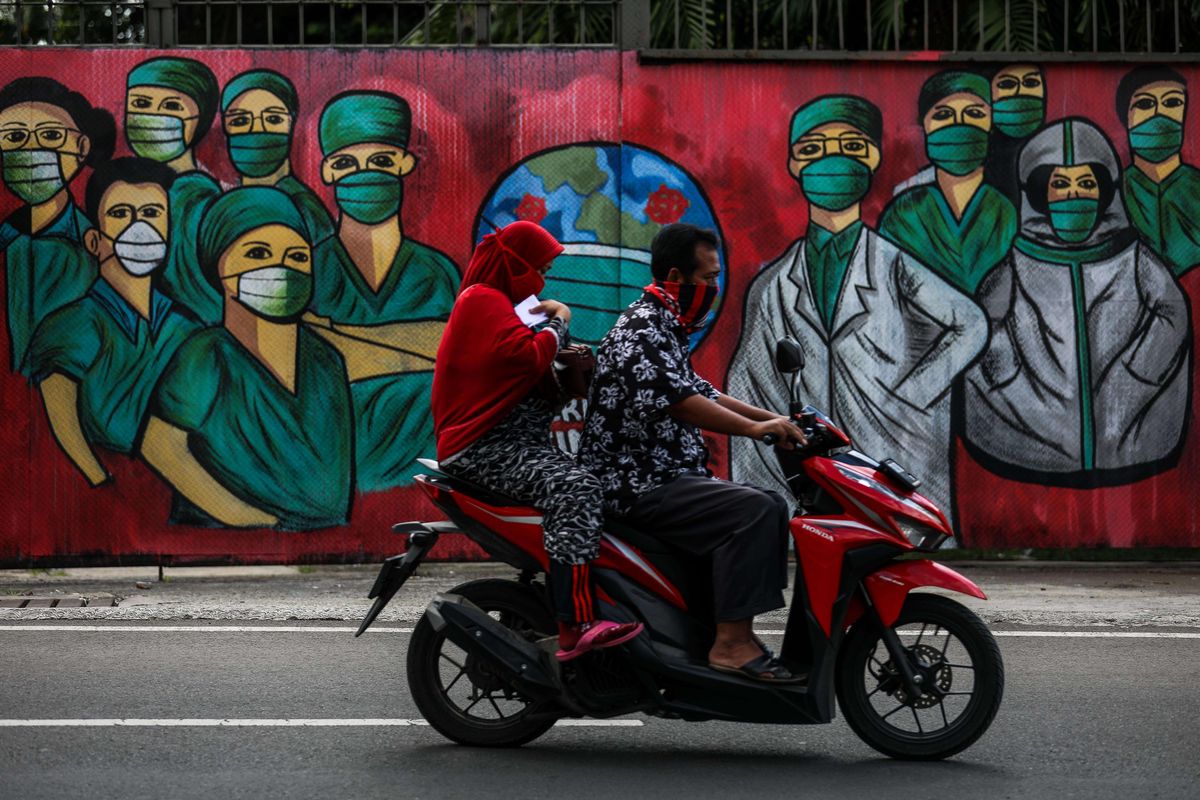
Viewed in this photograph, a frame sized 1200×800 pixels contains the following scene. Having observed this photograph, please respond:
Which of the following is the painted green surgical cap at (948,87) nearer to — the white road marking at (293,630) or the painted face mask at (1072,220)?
the painted face mask at (1072,220)

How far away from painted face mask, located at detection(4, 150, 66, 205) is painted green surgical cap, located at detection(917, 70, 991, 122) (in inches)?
216

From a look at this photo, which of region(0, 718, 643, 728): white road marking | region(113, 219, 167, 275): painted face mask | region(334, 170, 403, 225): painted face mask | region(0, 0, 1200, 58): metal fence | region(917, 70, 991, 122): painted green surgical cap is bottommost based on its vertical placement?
region(0, 718, 643, 728): white road marking

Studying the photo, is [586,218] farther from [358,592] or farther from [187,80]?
[358,592]

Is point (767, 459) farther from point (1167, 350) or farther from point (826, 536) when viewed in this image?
point (826, 536)

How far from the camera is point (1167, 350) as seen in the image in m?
11.2

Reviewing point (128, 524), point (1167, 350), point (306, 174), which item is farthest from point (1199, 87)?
point (128, 524)

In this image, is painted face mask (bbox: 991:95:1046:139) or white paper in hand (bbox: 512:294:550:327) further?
painted face mask (bbox: 991:95:1046:139)

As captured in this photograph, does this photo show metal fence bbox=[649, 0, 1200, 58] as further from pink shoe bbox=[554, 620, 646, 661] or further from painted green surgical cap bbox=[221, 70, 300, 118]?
pink shoe bbox=[554, 620, 646, 661]

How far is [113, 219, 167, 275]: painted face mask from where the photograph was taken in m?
10.7

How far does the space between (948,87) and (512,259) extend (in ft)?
19.8

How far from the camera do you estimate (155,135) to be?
1075 centimetres

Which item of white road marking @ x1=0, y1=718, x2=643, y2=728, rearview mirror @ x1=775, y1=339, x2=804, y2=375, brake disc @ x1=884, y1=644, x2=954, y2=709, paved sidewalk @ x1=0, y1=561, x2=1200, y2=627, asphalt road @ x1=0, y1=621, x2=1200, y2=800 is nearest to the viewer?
asphalt road @ x1=0, y1=621, x2=1200, y2=800

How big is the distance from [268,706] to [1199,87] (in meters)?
7.71

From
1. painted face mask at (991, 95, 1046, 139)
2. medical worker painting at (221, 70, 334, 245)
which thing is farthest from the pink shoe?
painted face mask at (991, 95, 1046, 139)
